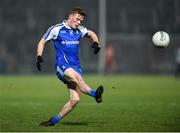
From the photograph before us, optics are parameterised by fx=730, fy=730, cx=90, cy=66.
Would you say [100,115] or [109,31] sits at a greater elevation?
[109,31]

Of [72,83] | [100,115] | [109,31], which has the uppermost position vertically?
[109,31]

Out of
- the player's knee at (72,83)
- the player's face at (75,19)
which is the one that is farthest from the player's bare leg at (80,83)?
the player's face at (75,19)

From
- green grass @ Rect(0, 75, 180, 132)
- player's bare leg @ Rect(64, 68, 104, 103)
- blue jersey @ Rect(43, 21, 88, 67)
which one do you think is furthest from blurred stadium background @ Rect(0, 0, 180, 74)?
player's bare leg @ Rect(64, 68, 104, 103)

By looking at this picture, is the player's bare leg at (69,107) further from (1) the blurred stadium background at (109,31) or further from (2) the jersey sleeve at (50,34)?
(1) the blurred stadium background at (109,31)

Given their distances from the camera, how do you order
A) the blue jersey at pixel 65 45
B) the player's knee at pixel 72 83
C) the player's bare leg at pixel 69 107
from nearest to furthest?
the player's bare leg at pixel 69 107, the player's knee at pixel 72 83, the blue jersey at pixel 65 45

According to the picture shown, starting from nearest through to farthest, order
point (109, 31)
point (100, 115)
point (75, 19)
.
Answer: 1. point (75, 19)
2. point (100, 115)
3. point (109, 31)

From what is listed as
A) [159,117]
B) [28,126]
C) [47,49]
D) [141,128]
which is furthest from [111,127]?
[47,49]

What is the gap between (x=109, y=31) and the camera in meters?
45.8

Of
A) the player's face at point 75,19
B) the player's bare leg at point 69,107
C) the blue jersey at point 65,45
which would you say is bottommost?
the player's bare leg at point 69,107

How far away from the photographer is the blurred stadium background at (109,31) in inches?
1745

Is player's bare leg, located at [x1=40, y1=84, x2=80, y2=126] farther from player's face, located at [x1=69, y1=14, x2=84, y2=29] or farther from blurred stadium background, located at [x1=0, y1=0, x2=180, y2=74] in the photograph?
blurred stadium background, located at [x1=0, y1=0, x2=180, y2=74]

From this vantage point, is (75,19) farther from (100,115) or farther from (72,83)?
(100,115)

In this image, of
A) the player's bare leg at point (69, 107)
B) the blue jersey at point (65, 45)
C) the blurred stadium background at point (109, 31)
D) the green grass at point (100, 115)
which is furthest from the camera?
the blurred stadium background at point (109, 31)

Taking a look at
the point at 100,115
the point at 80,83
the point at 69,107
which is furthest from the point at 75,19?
the point at 100,115
